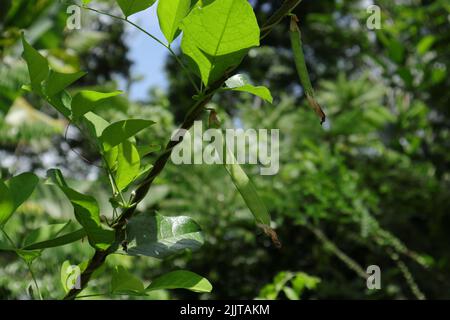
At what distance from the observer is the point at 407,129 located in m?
1.82

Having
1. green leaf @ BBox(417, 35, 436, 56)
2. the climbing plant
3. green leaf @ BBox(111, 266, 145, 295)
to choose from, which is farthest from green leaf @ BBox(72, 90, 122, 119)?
green leaf @ BBox(417, 35, 436, 56)

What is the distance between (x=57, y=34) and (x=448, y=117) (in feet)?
4.32

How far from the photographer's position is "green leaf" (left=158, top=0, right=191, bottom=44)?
1.24 ft

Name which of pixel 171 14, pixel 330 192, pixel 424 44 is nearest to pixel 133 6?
pixel 171 14

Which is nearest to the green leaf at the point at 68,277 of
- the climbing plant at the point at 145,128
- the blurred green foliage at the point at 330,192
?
the climbing plant at the point at 145,128

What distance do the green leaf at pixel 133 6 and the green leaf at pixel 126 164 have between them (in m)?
0.10

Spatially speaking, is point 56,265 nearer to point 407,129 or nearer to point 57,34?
point 57,34

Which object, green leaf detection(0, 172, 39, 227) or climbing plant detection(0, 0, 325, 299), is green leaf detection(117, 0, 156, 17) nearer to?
climbing plant detection(0, 0, 325, 299)

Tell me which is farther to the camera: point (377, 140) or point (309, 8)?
point (309, 8)

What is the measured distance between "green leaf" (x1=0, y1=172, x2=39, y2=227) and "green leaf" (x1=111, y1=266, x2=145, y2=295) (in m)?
0.09

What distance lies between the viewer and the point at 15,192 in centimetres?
41

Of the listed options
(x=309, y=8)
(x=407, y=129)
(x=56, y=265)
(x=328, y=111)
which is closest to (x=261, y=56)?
(x=309, y=8)

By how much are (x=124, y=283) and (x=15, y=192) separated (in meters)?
0.10

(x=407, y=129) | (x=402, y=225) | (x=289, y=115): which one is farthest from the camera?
(x=289, y=115)
